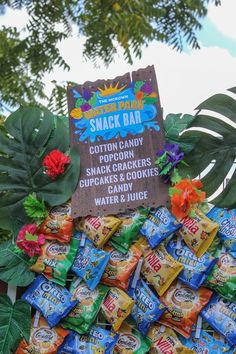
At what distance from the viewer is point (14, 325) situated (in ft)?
9.44

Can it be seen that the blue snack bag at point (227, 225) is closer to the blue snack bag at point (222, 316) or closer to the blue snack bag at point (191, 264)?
the blue snack bag at point (191, 264)

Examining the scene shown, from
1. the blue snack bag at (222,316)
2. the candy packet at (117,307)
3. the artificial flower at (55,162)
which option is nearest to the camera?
the blue snack bag at (222,316)

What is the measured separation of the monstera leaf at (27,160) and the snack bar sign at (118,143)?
0.43 feet

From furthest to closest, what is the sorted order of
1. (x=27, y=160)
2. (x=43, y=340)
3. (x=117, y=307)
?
(x=27, y=160), (x=43, y=340), (x=117, y=307)

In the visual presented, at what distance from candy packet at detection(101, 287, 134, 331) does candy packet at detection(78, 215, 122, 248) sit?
0.24 metres

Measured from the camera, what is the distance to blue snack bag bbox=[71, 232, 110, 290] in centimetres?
274

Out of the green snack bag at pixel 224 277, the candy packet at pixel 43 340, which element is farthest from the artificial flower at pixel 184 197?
the candy packet at pixel 43 340

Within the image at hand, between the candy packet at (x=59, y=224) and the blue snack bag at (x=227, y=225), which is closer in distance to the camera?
the blue snack bag at (x=227, y=225)

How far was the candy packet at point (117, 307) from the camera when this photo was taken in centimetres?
267

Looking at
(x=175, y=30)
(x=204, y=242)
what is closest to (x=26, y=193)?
(x=204, y=242)

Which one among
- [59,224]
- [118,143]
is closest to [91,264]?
[59,224]

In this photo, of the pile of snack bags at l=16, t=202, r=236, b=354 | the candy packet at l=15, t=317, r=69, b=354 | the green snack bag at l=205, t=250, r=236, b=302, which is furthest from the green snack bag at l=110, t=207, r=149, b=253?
the candy packet at l=15, t=317, r=69, b=354

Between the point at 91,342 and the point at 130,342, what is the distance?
0.60ft

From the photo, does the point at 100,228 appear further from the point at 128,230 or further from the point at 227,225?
the point at 227,225
